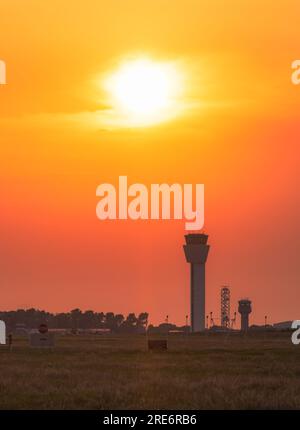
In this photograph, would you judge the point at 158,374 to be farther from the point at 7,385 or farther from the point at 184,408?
the point at 184,408

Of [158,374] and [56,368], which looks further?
[56,368]

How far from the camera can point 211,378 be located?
177 feet

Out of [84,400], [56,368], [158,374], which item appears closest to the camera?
[84,400]

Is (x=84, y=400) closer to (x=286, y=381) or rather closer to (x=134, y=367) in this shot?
(x=286, y=381)

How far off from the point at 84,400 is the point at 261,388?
1038 centimetres

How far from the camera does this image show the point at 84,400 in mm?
41906

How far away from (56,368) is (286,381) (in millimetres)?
17498
